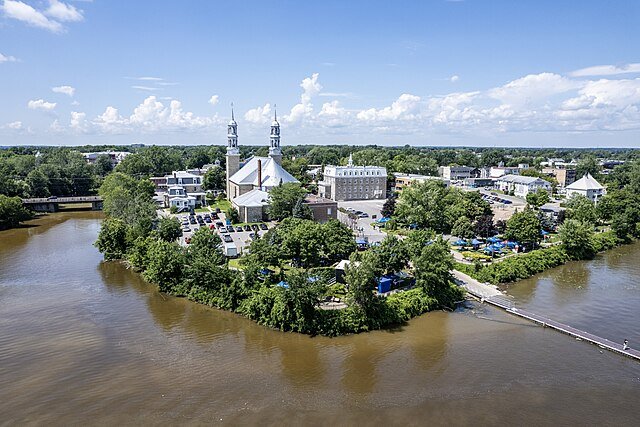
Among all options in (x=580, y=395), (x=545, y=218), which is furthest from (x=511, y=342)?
(x=545, y=218)

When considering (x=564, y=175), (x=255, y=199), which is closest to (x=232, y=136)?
(x=255, y=199)

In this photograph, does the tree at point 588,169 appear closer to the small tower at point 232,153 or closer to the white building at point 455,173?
the white building at point 455,173

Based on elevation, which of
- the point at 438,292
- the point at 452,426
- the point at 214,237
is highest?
the point at 214,237

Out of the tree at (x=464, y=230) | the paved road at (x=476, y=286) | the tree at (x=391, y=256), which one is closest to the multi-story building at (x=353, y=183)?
the tree at (x=464, y=230)

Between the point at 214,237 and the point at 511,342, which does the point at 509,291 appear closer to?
the point at 511,342

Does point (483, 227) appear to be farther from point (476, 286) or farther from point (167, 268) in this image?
point (167, 268)

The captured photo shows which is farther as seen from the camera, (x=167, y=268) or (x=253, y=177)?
(x=253, y=177)
